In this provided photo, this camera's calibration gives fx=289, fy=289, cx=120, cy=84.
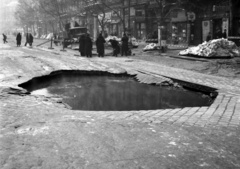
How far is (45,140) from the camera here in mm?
3932

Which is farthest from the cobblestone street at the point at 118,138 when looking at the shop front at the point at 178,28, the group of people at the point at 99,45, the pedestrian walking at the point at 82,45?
the shop front at the point at 178,28

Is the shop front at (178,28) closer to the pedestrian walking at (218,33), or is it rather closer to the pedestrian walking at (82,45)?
the pedestrian walking at (218,33)

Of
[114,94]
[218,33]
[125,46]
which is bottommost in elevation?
[114,94]

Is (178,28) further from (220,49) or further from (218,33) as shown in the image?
(220,49)

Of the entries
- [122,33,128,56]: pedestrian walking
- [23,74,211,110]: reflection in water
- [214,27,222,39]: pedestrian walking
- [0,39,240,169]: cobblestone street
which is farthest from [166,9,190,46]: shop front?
[0,39,240,169]: cobblestone street

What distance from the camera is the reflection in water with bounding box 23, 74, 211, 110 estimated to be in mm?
6902

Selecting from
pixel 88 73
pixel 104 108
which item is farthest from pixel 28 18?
pixel 104 108

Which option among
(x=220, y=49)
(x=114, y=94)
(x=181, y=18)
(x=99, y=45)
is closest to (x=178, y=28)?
(x=181, y=18)

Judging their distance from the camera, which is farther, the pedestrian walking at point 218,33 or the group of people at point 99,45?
the pedestrian walking at point 218,33

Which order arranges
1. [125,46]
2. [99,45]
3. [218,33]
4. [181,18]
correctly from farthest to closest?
[181,18] < [218,33] < [125,46] < [99,45]

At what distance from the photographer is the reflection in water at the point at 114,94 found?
6.90 metres

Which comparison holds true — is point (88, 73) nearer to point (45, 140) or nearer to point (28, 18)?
point (45, 140)

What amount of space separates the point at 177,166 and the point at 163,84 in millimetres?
6132

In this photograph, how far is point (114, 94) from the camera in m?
8.05
